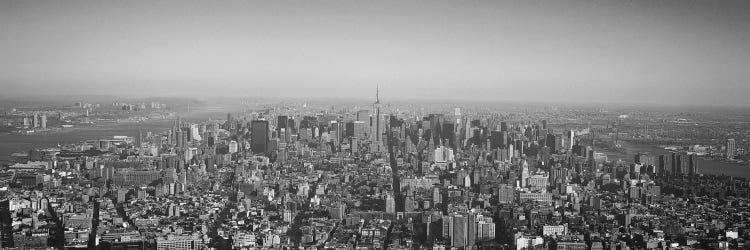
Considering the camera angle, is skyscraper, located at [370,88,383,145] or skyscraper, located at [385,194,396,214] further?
skyscraper, located at [370,88,383,145]

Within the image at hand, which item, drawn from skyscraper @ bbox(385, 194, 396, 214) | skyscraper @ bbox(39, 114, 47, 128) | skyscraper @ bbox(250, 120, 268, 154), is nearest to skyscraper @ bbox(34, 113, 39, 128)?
skyscraper @ bbox(39, 114, 47, 128)

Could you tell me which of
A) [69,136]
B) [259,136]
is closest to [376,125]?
[259,136]

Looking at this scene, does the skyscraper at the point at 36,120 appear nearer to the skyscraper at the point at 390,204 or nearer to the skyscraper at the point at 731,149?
the skyscraper at the point at 390,204

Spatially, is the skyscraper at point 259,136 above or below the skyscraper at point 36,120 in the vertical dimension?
below

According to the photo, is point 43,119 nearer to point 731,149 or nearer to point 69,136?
point 69,136

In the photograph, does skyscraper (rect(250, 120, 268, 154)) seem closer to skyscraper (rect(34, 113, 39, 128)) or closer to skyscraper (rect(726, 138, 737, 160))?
skyscraper (rect(34, 113, 39, 128))

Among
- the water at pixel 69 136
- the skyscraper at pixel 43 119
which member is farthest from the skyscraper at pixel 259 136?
the skyscraper at pixel 43 119

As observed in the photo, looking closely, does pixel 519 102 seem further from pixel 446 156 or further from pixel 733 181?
pixel 733 181
